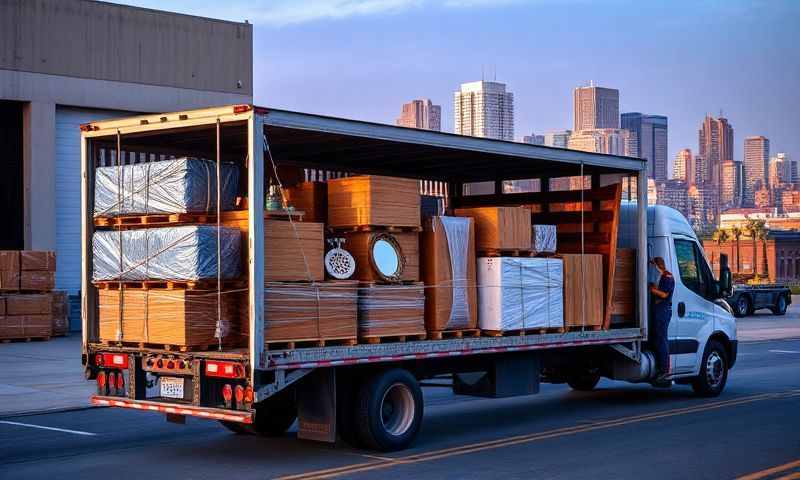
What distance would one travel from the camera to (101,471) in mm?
10383

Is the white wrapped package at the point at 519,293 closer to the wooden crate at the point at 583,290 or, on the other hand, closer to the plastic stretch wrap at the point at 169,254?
the wooden crate at the point at 583,290

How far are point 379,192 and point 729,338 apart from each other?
24.6 ft

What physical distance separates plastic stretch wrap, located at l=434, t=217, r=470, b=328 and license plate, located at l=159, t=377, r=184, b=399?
10.1 feet

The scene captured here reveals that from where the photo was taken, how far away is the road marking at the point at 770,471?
9867mm

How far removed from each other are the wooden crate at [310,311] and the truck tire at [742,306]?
3633 cm

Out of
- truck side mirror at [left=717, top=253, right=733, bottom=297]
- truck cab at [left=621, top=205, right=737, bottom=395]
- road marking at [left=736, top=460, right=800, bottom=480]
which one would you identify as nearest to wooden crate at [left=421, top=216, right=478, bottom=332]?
road marking at [left=736, top=460, right=800, bottom=480]

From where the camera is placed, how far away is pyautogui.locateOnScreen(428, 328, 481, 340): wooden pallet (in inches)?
472

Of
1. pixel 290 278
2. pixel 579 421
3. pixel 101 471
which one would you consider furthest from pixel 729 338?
pixel 101 471

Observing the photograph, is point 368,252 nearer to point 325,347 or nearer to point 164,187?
point 325,347

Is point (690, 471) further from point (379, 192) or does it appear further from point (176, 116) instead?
point (176, 116)

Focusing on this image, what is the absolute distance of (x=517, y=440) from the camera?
12.2 meters

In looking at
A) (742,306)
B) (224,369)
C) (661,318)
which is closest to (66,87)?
(661,318)

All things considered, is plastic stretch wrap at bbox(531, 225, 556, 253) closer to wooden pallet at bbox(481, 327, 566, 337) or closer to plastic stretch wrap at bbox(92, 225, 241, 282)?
wooden pallet at bbox(481, 327, 566, 337)

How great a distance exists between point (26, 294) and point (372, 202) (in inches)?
778
